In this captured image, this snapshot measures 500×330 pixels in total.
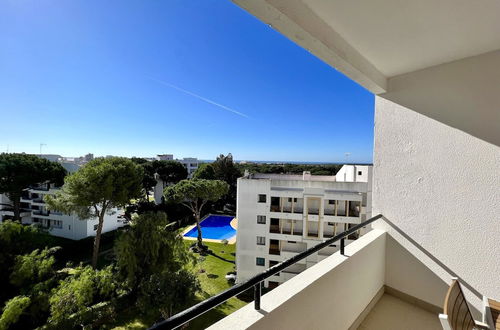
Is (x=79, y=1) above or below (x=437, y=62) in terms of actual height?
above

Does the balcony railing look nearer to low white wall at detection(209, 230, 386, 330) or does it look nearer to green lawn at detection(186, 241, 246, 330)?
green lawn at detection(186, 241, 246, 330)

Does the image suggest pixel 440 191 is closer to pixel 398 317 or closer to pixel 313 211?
pixel 398 317

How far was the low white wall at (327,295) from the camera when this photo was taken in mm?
829

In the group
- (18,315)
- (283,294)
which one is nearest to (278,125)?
(18,315)

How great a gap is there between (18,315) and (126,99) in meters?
11.0

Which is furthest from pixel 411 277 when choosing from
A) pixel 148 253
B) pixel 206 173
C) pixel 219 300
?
pixel 206 173

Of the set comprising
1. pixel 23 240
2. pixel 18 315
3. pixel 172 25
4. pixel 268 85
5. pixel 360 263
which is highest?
pixel 268 85

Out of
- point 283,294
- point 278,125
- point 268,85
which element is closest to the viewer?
point 283,294

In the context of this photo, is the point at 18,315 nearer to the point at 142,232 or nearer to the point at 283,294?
the point at 142,232

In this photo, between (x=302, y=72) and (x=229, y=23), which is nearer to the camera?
(x=229, y=23)

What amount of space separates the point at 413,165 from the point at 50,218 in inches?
878

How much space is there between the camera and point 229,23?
281 inches

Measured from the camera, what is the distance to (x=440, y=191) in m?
1.73

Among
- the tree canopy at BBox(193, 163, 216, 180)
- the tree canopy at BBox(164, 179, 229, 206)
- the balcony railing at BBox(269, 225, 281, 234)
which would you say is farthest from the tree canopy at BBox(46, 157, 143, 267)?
the tree canopy at BBox(193, 163, 216, 180)
